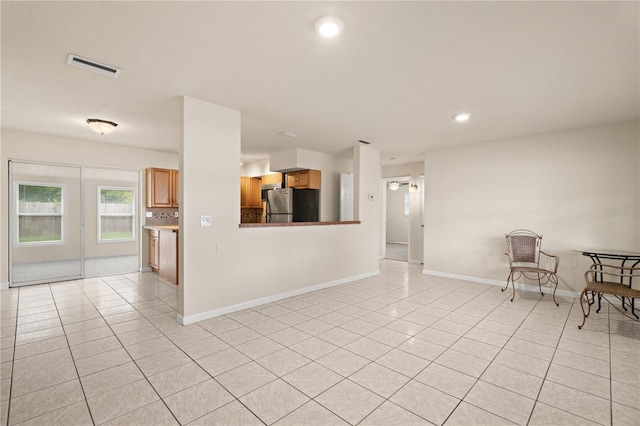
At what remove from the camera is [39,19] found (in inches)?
78.4

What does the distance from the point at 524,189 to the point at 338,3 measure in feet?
15.2

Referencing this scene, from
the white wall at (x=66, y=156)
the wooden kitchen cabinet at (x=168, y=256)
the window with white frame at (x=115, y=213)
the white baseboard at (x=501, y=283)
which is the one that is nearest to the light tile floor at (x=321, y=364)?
the white baseboard at (x=501, y=283)

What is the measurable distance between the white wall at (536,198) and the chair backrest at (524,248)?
0.15 m

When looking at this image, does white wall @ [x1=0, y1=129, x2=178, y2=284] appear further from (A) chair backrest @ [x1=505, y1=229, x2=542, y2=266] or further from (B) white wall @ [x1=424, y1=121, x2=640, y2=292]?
(A) chair backrest @ [x1=505, y1=229, x2=542, y2=266]

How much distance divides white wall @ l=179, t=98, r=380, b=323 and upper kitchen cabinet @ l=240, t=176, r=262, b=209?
11.6 feet

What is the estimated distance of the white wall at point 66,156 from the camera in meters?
4.75

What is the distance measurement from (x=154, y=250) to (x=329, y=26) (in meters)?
5.63

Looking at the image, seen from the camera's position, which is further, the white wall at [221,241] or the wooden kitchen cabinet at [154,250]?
the wooden kitchen cabinet at [154,250]

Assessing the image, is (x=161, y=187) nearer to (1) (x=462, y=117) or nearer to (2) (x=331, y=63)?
(2) (x=331, y=63)

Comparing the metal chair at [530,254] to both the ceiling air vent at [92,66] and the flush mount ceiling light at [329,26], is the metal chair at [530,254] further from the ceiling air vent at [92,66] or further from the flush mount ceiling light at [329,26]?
the ceiling air vent at [92,66]

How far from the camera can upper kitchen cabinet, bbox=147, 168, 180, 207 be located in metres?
6.11

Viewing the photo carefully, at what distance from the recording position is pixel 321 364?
A: 2.47 meters

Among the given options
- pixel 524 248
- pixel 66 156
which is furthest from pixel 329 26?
pixel 66 156

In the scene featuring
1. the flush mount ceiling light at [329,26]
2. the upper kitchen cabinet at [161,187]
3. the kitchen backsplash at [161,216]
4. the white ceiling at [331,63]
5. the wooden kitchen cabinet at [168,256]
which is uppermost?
the white ceiling at [331,63]
